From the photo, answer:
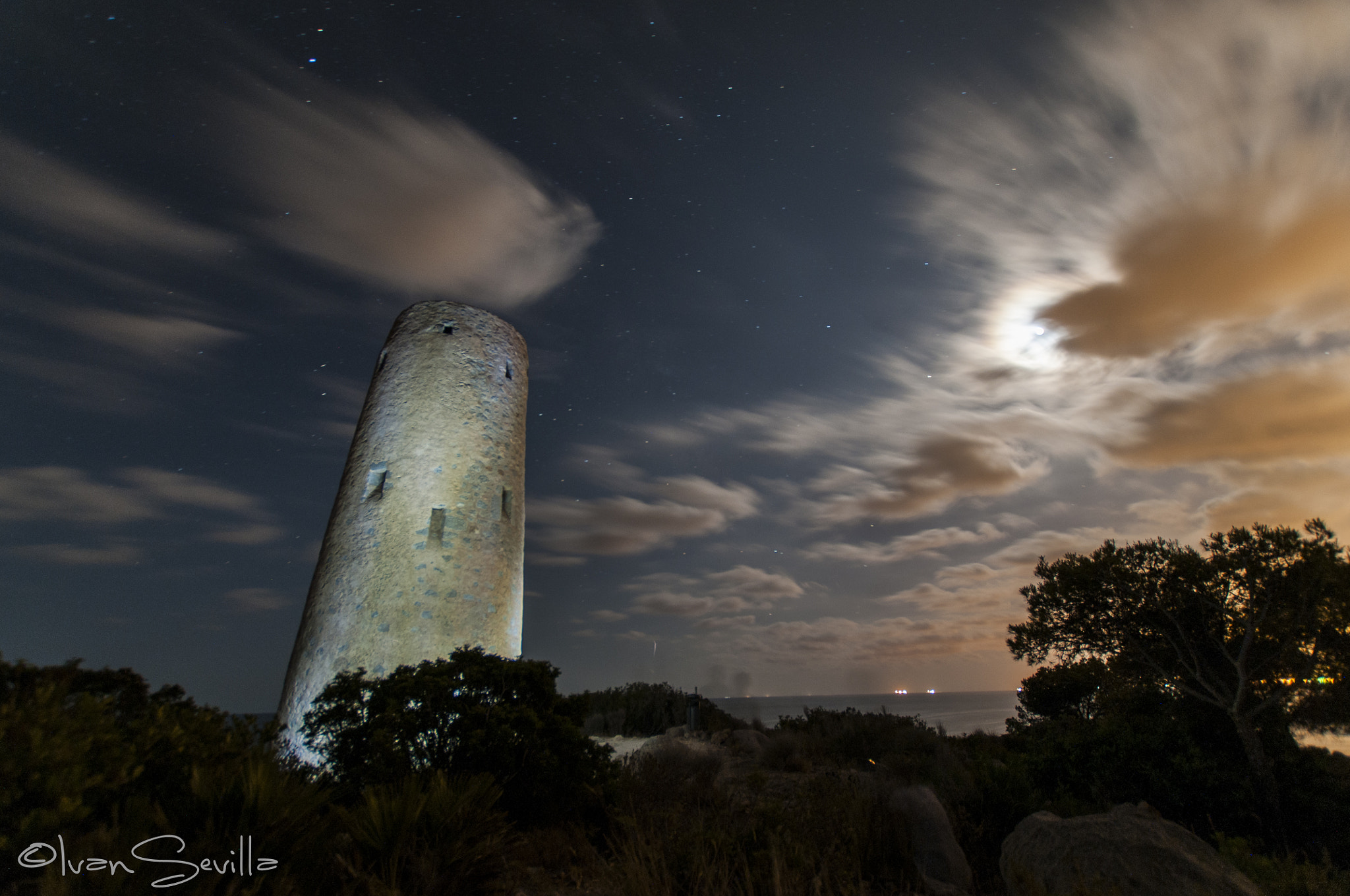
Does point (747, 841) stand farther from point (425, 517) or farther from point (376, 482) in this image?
point (376, 482)

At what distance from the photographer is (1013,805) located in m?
7.88

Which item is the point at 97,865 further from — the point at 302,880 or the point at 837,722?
the point at 837,722

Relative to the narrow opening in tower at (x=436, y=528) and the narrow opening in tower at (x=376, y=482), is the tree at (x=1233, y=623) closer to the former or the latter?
the narrow opening in tower at (x=436, y=528)

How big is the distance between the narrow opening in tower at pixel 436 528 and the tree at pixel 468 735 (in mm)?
3517

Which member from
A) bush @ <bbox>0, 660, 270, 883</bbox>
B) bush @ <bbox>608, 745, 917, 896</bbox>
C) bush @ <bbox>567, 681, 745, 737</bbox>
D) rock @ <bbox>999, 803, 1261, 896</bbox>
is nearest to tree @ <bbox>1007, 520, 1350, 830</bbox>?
rock @ <bbox>999, 803, 1261, 896</bbox>

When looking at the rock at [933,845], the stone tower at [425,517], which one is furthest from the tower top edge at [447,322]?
the rock at [933,845]

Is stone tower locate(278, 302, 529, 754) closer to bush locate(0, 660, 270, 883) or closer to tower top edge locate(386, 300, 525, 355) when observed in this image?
tower top edge locate(386, 300, 525, 355)

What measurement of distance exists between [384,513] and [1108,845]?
11019 mm

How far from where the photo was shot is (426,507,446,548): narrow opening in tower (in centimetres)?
1055

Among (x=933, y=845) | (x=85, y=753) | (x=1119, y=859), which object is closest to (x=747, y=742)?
(x=933, y=845)

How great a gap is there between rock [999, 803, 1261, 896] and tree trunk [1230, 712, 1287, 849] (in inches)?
191

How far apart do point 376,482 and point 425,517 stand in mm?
1370

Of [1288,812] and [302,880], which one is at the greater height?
[302,880]

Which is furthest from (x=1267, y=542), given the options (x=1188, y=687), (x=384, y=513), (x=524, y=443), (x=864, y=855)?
(x=384, y=513)
